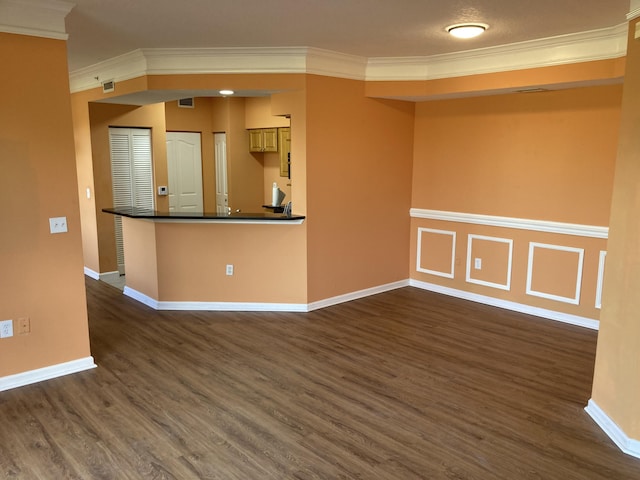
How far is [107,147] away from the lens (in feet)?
19.8

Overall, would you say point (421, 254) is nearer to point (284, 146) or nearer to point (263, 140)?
point (284, 146)

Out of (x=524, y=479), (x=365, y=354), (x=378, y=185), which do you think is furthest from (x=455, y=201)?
(x=524, y=479)

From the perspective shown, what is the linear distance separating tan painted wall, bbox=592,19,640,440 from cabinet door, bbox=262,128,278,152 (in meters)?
5.27

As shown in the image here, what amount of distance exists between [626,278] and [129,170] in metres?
5.57

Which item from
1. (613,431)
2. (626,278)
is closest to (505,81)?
(626,278)

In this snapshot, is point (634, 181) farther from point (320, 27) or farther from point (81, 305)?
point (81, 305)

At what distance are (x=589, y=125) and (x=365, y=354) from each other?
2865 mm

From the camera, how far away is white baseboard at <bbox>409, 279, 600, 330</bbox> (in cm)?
466

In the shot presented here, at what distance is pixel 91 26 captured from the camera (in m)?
3.73

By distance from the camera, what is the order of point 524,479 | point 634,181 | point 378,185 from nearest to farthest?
point 524,479 < point 634,181 < point 378,185

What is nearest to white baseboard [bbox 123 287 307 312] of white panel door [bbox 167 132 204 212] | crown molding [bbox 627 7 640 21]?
white panel door [bbox 167 132 204 212]

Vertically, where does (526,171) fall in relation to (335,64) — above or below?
below

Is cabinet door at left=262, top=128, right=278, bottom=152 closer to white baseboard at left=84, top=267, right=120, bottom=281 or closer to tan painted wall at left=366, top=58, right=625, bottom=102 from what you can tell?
tan painted wall at left=366, top=58, right=625, bottom=102

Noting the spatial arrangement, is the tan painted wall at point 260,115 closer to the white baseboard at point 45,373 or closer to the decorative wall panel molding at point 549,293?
the decorative wall panel molding at point 549,293
